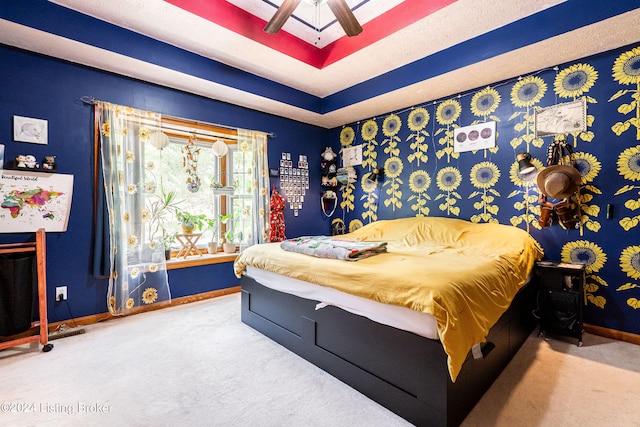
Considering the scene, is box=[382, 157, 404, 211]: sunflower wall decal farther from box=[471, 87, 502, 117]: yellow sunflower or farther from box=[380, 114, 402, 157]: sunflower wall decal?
box=[471, 87, 502, 117]: yellow sunflower

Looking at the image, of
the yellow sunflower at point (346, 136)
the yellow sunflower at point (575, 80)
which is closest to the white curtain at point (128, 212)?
the yellow sunflower at point (346, 136)

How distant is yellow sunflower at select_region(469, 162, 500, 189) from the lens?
3225 millimetres

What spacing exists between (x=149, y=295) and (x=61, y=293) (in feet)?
2.42

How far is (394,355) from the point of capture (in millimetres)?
1608

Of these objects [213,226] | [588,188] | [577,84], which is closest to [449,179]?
[588,188]

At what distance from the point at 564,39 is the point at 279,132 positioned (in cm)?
335

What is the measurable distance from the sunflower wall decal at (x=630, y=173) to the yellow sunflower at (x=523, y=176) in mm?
574

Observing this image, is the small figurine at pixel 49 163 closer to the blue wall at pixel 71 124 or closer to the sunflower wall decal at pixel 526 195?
the blue wall at pixel 71 124

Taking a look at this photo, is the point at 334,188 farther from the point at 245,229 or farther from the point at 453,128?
the point at 453,128

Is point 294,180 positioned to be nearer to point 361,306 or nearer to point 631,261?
point 361,306

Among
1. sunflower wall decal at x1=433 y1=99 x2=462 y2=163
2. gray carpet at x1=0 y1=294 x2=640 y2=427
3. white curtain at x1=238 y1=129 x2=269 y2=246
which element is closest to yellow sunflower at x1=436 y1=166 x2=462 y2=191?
sunflower wall decal at x1=433 y1=99 x2=462 y2=163

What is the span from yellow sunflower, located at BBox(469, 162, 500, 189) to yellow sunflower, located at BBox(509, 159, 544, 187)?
0.14 metres

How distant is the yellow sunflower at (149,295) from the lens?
3092 mm

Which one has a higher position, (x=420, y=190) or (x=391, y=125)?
(x=391, y=125)
